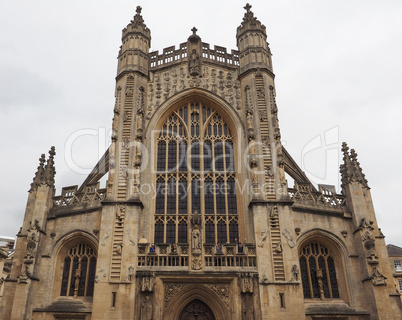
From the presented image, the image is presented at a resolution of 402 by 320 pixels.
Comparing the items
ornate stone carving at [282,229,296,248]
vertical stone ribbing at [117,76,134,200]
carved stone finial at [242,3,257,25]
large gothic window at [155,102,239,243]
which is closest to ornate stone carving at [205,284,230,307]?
large gothic window at [155,102,239,243]

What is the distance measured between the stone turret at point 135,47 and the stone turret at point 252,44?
5923 mm

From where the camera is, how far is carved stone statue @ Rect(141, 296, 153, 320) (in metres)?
14.9

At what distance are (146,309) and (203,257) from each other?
126 inches

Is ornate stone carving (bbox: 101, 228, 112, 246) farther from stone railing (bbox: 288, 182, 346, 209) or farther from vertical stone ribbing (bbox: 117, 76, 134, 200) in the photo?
stone railing (bbox: 288, 182, 346, 209)

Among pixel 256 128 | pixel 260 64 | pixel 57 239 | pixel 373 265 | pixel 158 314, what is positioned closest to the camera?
pixel 158 314

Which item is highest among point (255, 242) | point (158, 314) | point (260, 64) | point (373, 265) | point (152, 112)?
point (260, 64)

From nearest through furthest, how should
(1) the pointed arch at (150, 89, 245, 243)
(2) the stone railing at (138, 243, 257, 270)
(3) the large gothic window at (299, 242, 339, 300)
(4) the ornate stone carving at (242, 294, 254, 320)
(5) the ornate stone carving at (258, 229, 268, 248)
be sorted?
(4) the ornate stone carving at (242, 294, 254, 320) < (2) the stone railing at (138, 243, 257, 270) < (5) the ornate stone carving at (258, 229, 268, 248) < (3) the large gothic window at (299, 242, 339, 300) < (1) the pointed arch at (150, 89, 245, 243)

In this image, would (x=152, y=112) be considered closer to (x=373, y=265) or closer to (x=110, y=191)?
(x=110, y=191)

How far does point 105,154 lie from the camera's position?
72.3 ft

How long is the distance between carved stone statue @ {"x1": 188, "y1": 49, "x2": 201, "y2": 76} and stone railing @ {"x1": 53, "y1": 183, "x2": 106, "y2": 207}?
8.78m

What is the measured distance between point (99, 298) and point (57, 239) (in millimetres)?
4140

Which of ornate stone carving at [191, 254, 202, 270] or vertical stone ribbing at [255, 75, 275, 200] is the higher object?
vertical stone ribbing at [255, 75, 275, 200]

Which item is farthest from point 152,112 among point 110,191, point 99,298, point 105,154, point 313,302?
point 313,302

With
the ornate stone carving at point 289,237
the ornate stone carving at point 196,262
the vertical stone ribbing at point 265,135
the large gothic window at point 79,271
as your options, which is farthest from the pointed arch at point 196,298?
the vertical stone ribbing at point 265,135
